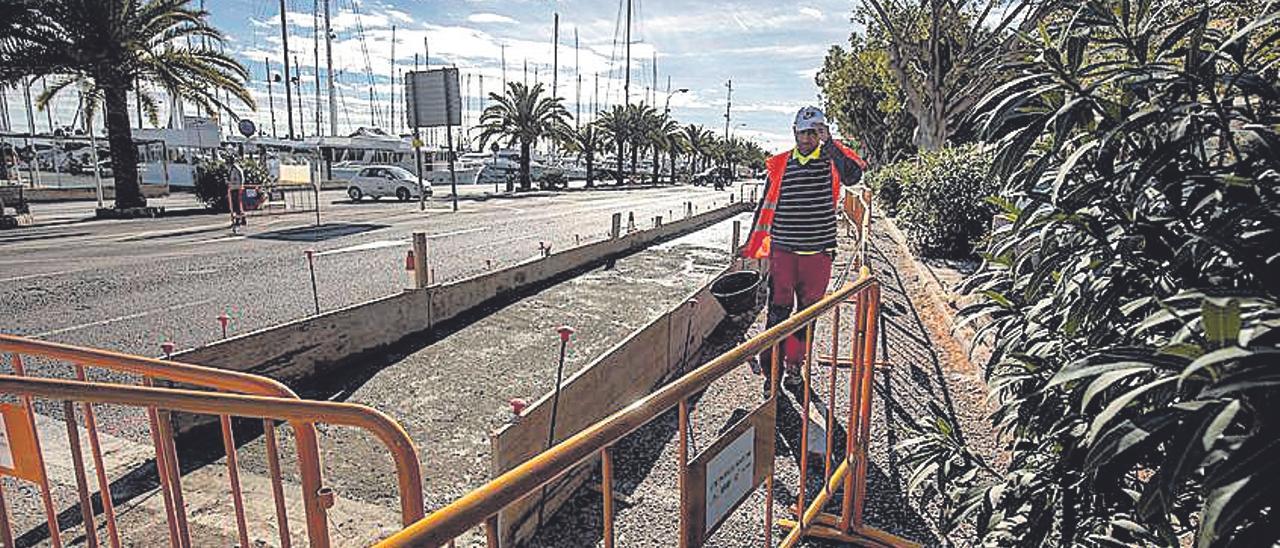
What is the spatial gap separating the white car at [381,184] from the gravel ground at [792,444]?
87.8 ft

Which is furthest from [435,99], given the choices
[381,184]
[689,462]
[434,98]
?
[689,462]

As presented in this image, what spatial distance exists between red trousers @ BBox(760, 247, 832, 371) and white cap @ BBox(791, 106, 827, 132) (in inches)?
35.3

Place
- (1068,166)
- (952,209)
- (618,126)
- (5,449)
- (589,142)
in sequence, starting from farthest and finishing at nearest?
(618,126)
(589,142)
(952,209)
(5,449)
(1068,166)

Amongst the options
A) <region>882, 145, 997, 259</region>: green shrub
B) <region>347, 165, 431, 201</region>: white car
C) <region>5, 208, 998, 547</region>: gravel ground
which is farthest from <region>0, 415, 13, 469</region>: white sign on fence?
<region>347, 165, 431, 201</region>: white car

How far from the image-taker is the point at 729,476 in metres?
2.35

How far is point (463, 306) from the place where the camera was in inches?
308

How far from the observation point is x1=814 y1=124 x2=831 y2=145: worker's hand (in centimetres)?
498

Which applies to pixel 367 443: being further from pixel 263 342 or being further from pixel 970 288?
pixel 970 288

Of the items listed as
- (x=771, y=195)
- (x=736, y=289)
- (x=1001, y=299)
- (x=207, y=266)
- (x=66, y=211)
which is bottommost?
(x=66, y=211)

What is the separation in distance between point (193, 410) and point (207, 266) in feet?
36.8

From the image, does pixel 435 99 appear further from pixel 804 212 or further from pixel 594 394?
pixel 594 394

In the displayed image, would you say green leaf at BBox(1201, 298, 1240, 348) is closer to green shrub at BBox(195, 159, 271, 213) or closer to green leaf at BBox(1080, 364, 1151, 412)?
green leaf at BBox(1080, 364, 1151, 412)

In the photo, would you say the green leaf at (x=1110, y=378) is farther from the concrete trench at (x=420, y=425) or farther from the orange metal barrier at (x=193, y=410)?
the concrete trench at (x=420, y=425)

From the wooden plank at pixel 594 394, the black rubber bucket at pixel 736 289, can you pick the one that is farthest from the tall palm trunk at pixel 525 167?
the wooden plank at pixel 594 394
